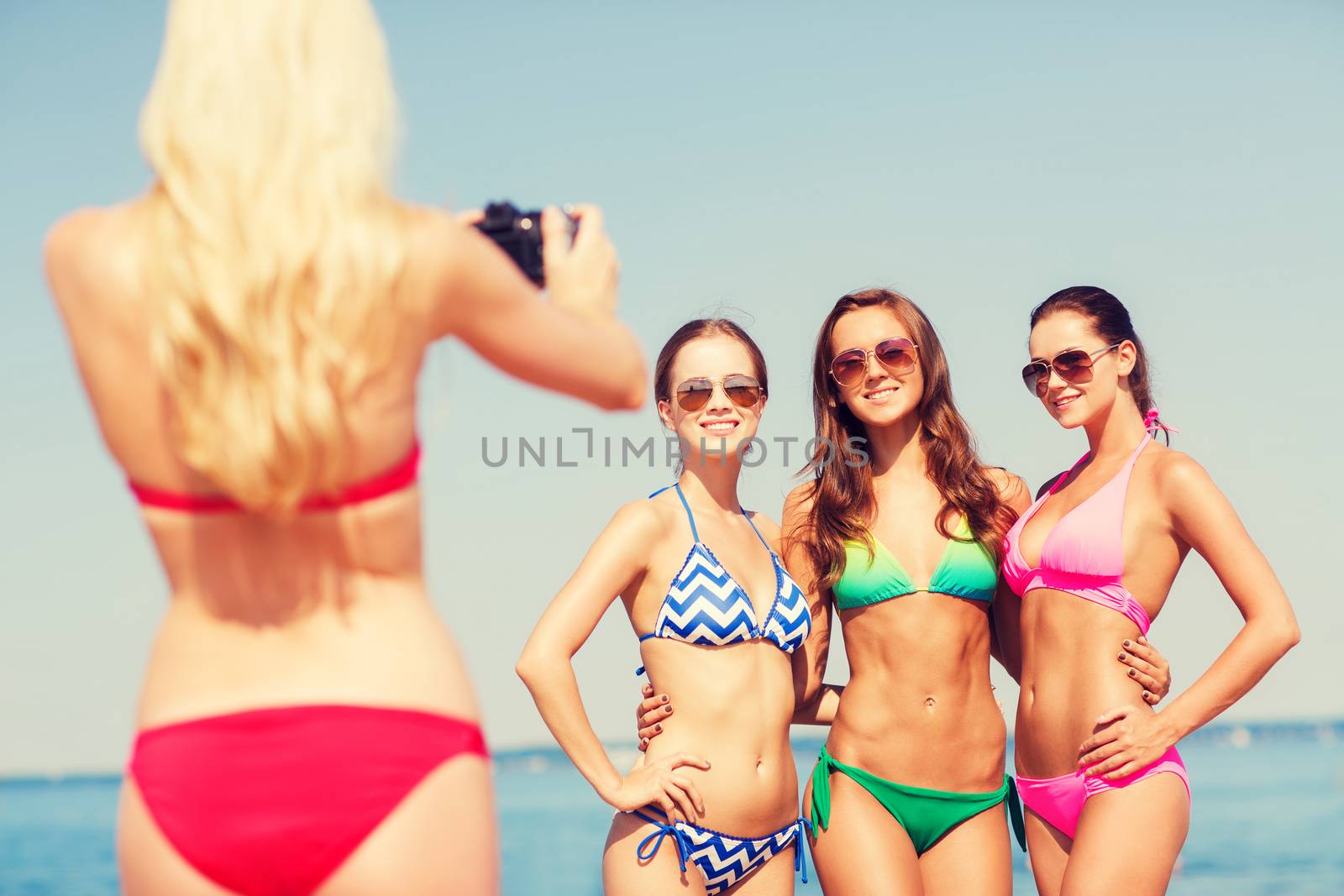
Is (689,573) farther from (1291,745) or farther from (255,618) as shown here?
(1291,745)

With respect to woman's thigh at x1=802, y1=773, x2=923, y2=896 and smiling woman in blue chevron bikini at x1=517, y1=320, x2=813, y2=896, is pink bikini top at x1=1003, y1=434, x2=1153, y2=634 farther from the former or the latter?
woman's thigh at x1=802, y1=773, x2=923, y2=896

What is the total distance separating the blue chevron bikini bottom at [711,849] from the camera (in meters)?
4.74

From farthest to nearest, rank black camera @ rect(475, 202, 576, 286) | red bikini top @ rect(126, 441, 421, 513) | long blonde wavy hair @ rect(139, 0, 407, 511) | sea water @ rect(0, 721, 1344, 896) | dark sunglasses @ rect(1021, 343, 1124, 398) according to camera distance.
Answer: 1. sea water @ rect(0, 721, 1344, 896)
2. dark sunglasses @ rect(1021, 343, 1124, 398)
3. black camera @ rect(475, 202, 576, 286)
4. red bikini top @ rect(126, 441, 421, 513)
5. long blonde wavy hair @ rect(139, 0, 407, 511)

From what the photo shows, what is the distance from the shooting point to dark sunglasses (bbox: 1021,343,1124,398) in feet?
17.3

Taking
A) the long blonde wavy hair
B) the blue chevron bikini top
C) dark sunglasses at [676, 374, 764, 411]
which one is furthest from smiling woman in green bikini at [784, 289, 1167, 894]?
the long blonde wavy hair

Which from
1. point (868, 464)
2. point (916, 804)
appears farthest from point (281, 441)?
point (868, 464)

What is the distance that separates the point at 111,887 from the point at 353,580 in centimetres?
2393

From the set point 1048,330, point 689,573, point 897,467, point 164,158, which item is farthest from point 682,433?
point 164,158

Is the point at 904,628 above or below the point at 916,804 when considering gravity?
above

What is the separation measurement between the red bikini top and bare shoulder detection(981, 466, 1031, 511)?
3798 mm

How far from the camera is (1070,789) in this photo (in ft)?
16.1

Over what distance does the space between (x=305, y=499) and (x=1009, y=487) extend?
4.04 metres

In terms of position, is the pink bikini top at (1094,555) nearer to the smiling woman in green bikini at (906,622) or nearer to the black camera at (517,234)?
the smiling woman in green bikini at (906,622)

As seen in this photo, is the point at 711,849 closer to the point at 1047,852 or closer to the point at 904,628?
the point at 904,628
